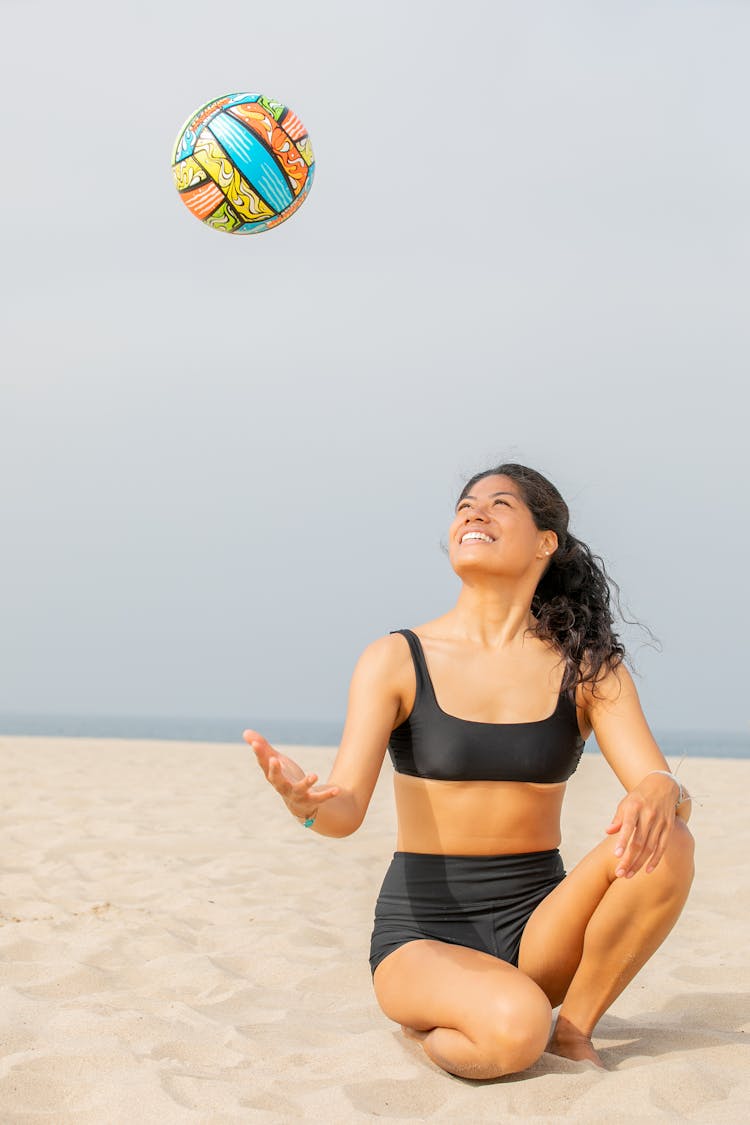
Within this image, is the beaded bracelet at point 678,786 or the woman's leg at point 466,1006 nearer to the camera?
the woman's leg at point 466,1006

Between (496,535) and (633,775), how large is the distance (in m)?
0.72

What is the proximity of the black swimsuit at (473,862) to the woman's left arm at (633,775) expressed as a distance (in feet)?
0.30

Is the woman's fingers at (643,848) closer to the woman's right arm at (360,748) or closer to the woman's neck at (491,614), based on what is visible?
the woman's right arm at (360,748)

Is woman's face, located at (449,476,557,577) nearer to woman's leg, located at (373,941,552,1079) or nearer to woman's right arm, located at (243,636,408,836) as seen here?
woman's right arm, located at (243,636,408,836)

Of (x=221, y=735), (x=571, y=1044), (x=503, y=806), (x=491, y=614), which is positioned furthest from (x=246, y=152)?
(x=221, y=735)

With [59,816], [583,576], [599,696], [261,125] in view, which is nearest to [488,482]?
[583,576]

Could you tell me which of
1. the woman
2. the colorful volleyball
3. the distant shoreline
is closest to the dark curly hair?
the woman

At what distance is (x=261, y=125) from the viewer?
4.27 metres

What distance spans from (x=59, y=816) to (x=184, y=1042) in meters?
4.09

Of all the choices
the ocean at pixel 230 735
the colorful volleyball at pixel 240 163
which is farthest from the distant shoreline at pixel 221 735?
the colorful volleyball at pixel 240 163

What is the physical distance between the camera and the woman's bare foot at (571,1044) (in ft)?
9.30

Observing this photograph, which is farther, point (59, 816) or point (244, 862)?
point (59, 816)

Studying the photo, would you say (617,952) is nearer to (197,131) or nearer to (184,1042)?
(184,1042)

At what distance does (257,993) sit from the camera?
3.61 meters
